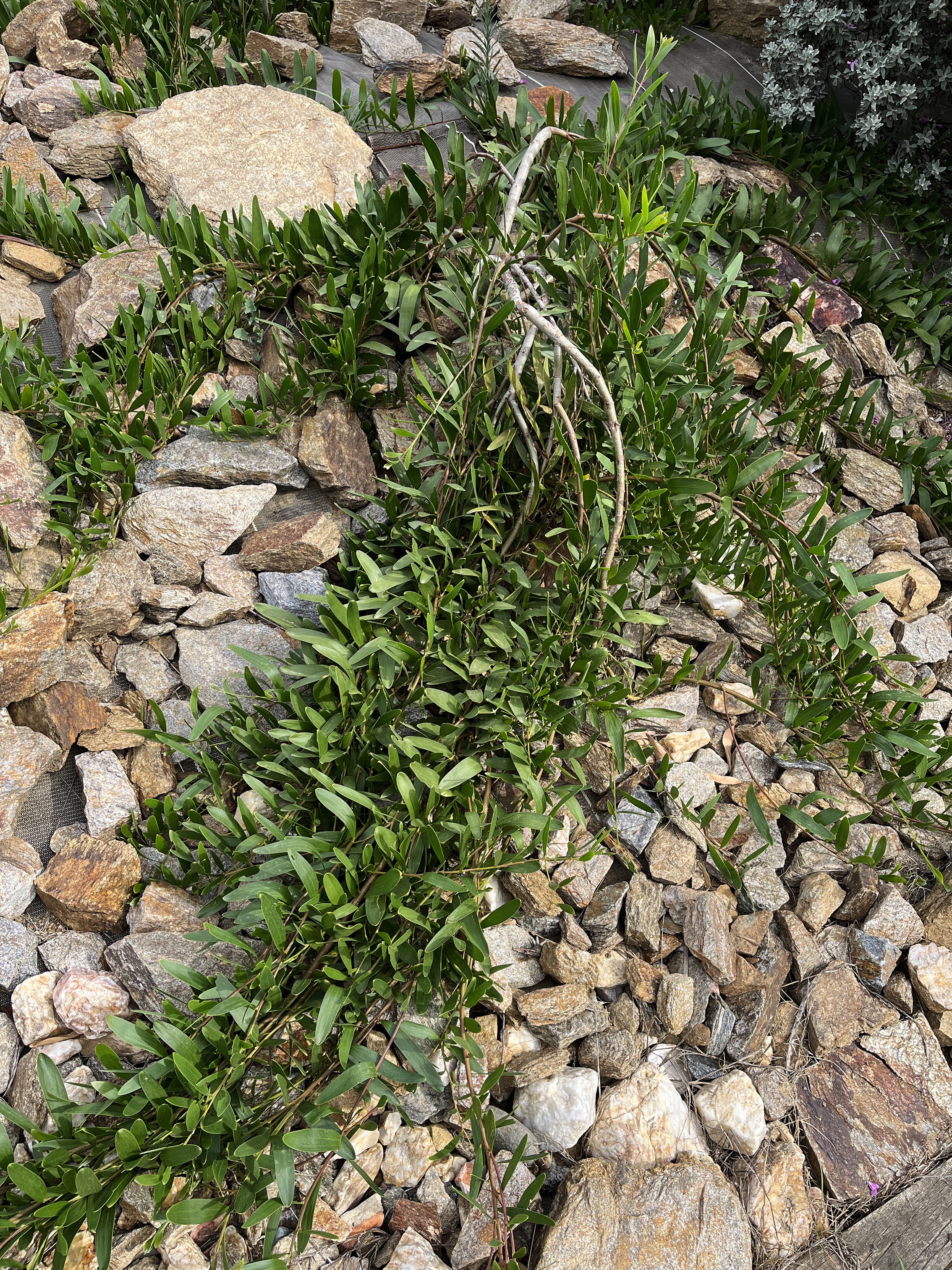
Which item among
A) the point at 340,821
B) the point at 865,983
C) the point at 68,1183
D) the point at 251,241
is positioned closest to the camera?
the point at 68,1183

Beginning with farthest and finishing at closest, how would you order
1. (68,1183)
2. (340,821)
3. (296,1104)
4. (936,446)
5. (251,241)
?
1. (936,446)
2. (251,241)
3. (340,821)
4. (296,1104)
5. (68,1183)

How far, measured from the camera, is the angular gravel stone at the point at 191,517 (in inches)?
84.2

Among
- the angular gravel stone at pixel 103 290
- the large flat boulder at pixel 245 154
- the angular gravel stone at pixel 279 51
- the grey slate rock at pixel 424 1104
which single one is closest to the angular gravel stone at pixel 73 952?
the grey slate rock at pixel 424 1104

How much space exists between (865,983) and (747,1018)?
1.11 feet

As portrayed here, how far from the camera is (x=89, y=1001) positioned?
167cm

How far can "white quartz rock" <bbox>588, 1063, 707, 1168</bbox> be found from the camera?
1760 mm

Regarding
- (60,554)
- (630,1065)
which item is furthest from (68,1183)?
(60,554)

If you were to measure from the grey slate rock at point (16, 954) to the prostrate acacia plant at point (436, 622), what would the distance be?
0.24m

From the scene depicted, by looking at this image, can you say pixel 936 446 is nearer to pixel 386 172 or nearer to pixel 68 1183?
pixel 386 172

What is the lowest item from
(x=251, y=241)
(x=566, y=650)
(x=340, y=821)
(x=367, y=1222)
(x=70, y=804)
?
(x=367, y=1222)

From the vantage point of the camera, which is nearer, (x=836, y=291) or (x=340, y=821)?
(x=340, y=821)

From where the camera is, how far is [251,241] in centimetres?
242

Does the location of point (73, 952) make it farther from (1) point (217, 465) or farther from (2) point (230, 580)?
(1) point (217, 465)

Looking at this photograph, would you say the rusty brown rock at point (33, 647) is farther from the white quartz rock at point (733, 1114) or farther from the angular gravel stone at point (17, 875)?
the white quartz rock at point (733, 1114)
